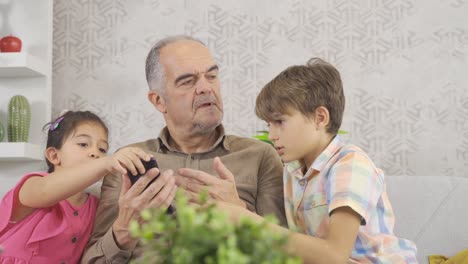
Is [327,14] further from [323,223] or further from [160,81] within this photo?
[323,223]

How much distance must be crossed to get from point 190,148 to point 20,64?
1.41m

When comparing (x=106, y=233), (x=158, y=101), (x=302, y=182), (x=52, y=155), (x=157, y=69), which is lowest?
(x=106, y=233)

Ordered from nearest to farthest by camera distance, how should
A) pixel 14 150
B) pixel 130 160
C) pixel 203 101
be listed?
1. pixel 130 160
2. pixel 203 101
3. pixel 14 150

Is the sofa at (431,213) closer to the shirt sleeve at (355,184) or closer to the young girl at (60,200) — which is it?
the shirt sleeve at (355,184)

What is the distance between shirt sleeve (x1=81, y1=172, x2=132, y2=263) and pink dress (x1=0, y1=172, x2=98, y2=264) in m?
0.05

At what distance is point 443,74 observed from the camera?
3.23 meters

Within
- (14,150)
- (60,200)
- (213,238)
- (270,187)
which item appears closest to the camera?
(213,238)

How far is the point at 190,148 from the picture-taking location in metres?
2.12

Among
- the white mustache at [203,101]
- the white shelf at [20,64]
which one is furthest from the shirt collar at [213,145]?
the white shelf at [20,64]

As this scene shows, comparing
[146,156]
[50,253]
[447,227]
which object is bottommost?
[50,253]

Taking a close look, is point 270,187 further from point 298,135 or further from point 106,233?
point 106,233

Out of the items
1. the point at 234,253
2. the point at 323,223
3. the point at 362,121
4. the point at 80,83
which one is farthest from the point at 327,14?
the point at 234,253

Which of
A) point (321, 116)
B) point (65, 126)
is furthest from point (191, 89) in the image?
point (321, 116)

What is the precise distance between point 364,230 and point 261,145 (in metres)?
0.59
